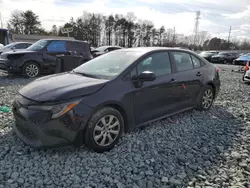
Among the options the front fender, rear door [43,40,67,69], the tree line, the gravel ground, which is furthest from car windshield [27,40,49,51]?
the tree line

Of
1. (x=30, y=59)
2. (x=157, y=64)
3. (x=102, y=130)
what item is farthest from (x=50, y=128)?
(x=30, y=59)

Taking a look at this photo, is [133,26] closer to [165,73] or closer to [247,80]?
[247,80]

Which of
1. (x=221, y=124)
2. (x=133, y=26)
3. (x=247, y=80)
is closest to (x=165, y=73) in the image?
(x=221, y=124)

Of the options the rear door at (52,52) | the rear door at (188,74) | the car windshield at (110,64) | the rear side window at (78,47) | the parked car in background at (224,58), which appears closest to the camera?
the car windshield at (110,64)

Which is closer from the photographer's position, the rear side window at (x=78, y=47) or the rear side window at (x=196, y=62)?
the rear side window at (x=196, y=62)

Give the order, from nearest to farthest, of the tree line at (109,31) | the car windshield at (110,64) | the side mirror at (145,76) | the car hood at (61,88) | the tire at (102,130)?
1. the car hood at (61,88)
2. the tire at (102,130)
3. the side mirror at (145,76)
4. the car windshield at (110,64)
5. the tree line at (109,31)

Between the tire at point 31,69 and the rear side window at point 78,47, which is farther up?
the rear side window at point 78,47

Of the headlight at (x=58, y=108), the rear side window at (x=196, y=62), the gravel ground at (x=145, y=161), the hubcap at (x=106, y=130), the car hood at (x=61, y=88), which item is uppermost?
the rear side window at (x=196, y=62)

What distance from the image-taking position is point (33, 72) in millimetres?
8422

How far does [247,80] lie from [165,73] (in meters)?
7.07

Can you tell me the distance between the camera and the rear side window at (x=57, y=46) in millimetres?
8783

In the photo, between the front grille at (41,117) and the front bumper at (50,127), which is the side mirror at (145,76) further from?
the front grille at (41,117)

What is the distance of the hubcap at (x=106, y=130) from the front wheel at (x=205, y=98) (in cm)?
243

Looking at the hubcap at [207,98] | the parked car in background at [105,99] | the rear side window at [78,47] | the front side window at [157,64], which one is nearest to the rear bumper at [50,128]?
the parked car in background at [105,99]
